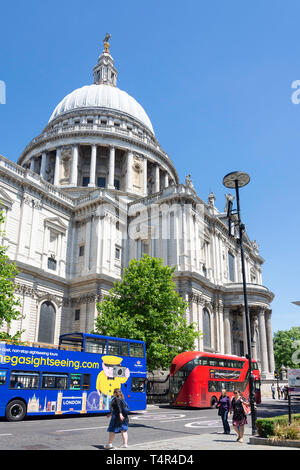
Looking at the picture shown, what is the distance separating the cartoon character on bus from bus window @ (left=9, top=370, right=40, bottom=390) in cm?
375

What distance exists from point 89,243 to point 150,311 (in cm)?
1546

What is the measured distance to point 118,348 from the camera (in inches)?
909

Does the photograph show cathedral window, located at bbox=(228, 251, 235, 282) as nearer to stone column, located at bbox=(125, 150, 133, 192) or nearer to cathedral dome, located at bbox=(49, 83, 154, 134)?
stone column, located at bbox=(125, 150, 133, 192)

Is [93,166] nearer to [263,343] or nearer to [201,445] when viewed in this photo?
[263,343]

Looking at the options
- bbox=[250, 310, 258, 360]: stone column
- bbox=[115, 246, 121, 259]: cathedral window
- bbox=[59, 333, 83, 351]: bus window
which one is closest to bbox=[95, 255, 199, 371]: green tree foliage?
bbox=[59, 333, 83, 351]: bus window

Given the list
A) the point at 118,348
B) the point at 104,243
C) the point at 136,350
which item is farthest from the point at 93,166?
the point at 118,348

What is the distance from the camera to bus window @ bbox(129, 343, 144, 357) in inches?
937

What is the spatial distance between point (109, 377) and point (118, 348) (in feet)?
A: 5.71

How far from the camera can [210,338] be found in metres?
46.9

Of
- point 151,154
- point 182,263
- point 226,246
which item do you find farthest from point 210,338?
point 151,154

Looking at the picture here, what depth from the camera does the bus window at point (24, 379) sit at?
18.2 meters

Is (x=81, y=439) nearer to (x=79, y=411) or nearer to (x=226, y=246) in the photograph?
(x=79, y=411)

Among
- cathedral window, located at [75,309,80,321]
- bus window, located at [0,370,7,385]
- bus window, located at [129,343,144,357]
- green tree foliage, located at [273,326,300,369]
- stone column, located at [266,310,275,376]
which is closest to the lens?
bus window, located at [0,370,7,385]

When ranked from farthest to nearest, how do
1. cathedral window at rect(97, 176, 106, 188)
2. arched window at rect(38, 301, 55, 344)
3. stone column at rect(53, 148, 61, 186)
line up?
cathedral window at rect(97, 176, 106, 188) < stone column at rect(53, 148, 61, 186) < arched window at rect(38, 301, 55, 344)
